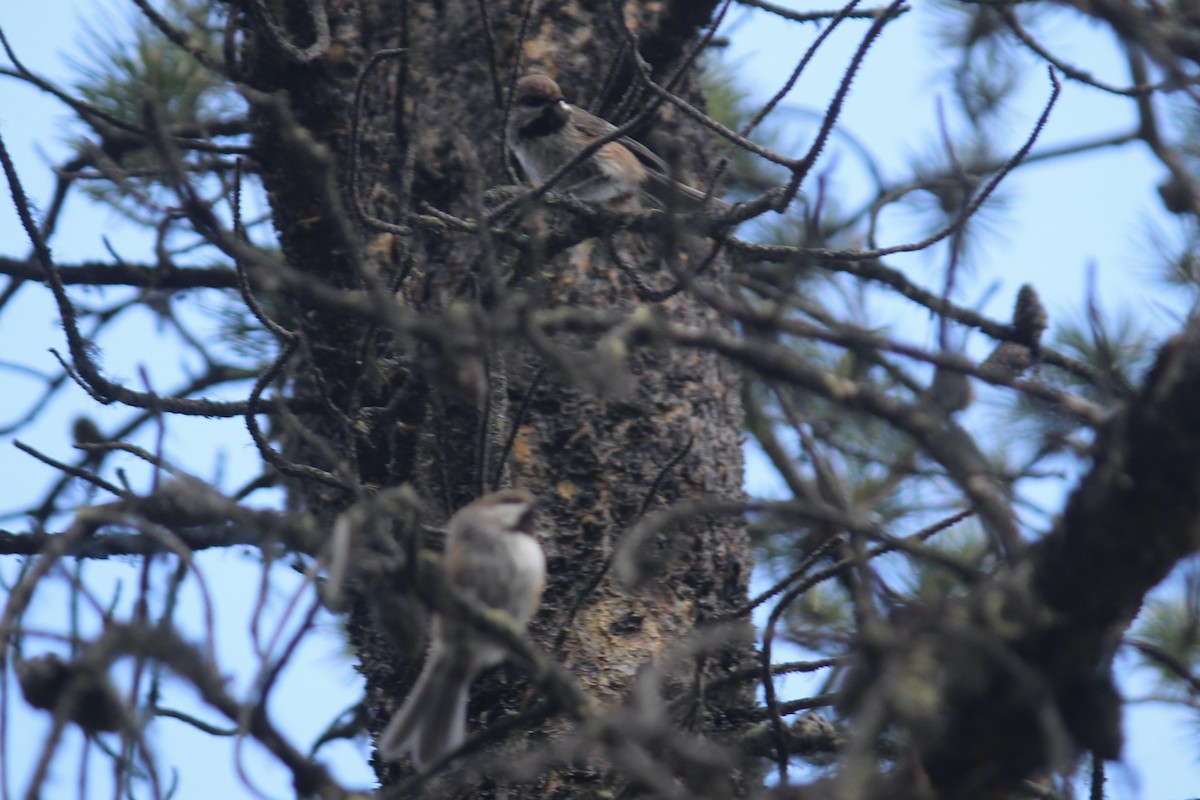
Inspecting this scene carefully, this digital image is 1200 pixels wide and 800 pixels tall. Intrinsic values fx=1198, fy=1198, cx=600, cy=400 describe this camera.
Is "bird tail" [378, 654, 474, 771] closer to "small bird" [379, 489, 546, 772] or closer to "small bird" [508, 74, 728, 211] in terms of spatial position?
"small bird" [379, 489, 546, 772]

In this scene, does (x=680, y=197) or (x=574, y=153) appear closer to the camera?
(x=680, y=197)

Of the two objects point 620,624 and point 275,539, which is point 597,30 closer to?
point 620,624

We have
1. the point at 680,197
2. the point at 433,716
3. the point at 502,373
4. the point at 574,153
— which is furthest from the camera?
the point at 574,153

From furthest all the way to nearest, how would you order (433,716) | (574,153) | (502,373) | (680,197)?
(574,153)
(502,373)
(433,716)
(680,197)

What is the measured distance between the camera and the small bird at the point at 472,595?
2.61 m

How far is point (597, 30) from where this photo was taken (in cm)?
412

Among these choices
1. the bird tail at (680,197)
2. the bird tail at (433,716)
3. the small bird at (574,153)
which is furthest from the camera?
the small bird at (574,153)

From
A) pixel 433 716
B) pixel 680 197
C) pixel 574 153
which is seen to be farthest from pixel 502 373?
pixel 574 153

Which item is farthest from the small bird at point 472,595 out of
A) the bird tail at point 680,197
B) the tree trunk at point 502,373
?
the bird tail at point 680,197

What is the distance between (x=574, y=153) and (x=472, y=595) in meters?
A: 2.15

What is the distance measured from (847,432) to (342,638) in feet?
8.65

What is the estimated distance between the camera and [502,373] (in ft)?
9.42

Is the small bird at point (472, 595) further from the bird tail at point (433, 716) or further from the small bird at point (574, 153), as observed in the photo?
the small bird at point (574, 153)

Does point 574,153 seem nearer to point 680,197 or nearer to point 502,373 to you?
point 502,373
